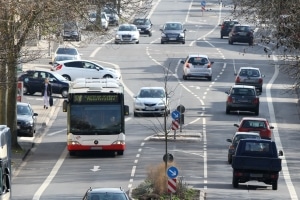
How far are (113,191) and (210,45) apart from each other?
61619 millimetres

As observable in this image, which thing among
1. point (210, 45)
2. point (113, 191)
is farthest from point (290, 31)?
point (210, 45)

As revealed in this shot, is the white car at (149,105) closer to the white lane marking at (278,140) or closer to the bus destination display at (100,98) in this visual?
the white lane marking at (278,140)

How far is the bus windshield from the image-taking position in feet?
145

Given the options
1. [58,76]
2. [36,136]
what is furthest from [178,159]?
[58,76]

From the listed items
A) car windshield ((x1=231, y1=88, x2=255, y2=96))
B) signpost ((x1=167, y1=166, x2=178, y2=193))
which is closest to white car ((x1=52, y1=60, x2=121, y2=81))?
car windshield ((x1=231, y1=88, x2=255, y2=96))

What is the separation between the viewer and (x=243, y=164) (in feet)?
122

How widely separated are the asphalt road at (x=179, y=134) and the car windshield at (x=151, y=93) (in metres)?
1.19

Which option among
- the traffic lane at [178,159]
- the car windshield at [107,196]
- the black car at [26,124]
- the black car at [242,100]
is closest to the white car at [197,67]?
the black car at [242,100]

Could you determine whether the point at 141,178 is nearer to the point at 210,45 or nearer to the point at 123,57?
the point at 123,57

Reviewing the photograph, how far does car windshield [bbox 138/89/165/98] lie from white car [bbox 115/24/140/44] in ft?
87.7

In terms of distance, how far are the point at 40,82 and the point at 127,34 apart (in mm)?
23289

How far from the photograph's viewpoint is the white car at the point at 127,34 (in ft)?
278

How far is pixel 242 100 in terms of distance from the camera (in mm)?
57781

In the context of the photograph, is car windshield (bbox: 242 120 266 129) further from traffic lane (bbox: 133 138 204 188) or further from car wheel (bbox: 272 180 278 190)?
car wheel (bbox: 272 180 278 190)
